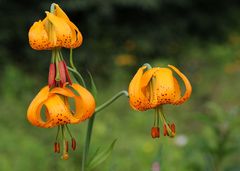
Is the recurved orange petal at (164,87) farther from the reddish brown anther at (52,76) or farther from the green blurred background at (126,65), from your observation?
the green blurred background at (126,65)

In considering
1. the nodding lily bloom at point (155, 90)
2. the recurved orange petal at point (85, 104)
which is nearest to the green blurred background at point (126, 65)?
the nodding lily bloom at point (155, 90)

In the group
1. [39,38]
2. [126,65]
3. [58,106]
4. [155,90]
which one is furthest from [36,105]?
[126,65]

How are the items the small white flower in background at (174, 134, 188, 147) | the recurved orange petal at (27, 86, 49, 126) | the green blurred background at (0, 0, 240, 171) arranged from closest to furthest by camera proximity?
the recurved orange petal at (27, 86, 49, 126) < the green blurred background at (0, 0, 240, 171) < the small white flower in background at (174, 134, 188, 147)

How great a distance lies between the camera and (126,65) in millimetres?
5922

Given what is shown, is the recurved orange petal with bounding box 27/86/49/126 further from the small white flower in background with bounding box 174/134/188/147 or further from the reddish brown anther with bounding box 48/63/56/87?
the small white flower in background with bounding box 174/134/188/147

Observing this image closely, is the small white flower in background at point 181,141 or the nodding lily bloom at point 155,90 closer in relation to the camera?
the nodding lily bloom at point 155,90

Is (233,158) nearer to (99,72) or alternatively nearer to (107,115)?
(107,115)

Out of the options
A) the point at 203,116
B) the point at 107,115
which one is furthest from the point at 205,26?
the point at 203,116

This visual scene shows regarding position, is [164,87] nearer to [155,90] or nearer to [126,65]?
[155,90]

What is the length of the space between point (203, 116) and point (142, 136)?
1.38 m

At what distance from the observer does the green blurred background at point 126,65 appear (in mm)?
3374

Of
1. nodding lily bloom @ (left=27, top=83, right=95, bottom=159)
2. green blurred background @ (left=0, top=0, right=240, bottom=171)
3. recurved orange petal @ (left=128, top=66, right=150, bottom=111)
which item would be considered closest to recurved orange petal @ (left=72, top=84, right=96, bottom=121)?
nodding lily bloom @ (left=27, top=83, right=95, bottom=159)

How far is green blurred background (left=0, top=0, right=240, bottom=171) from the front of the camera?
337cm

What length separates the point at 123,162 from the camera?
319cm
